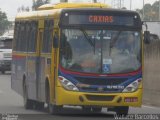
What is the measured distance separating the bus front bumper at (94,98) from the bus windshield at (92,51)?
59 centimetres

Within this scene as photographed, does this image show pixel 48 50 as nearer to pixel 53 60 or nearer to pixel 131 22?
pixel 53 60

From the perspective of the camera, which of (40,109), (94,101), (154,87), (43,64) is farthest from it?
(154,87)

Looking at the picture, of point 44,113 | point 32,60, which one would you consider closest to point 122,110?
point 44,113

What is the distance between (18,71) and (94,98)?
6375 millimetres

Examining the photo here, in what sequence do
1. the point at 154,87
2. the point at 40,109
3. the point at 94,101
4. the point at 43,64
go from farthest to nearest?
the point at 154,87 < the point at 40,109 < the point at 43,64 < the point at 94,101

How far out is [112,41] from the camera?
66.3ft

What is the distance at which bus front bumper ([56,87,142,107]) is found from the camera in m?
19.8

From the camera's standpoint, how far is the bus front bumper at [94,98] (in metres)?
19.8

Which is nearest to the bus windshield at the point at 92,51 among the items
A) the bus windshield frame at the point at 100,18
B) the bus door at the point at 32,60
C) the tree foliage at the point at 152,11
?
the bus windshield frame at the point at 100,18

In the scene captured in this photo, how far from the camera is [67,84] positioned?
1989 centimetres

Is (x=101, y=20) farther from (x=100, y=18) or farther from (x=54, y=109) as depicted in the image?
(x=54, y=109)

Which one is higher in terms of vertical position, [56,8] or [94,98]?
[56,8]

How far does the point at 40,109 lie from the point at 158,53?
6757 millimetres

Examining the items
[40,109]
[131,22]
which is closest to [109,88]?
[131,22]
